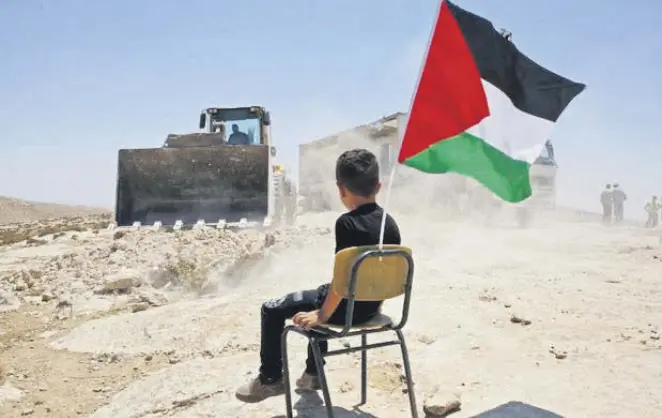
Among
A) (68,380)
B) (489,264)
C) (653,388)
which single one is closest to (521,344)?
(653,388)

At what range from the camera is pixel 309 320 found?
Result: 292cm

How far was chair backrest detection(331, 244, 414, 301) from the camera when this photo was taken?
8.70ft

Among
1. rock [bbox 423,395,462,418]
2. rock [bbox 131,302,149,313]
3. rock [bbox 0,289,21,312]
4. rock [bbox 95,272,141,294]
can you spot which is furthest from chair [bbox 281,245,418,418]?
rock [bbox 0,289,21,312]

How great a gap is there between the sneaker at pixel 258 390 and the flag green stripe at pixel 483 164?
1515 mm

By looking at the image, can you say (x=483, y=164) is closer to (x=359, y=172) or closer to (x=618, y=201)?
(x=359, y=172)

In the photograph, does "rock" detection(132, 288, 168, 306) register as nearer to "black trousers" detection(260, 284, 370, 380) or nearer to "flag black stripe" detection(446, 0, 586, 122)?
"black trousers" detection(260, 284, 370, 380)

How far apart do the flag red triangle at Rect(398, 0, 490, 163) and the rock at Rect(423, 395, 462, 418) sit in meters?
1.38

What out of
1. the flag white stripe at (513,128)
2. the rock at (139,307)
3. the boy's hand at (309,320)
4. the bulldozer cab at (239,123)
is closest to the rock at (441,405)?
the boy's hand at (309,320)

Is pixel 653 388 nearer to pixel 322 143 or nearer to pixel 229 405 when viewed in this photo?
pixel 229 405

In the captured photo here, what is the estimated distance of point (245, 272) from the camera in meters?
8.26

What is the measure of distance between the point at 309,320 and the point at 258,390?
0.87m

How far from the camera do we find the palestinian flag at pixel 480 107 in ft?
10.7

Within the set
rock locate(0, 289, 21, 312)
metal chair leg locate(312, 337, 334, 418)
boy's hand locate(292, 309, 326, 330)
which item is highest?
boy's hand locate(292, 309, 326, 330)

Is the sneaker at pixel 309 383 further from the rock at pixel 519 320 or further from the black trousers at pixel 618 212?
the black trousers at pixel 618 212
